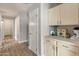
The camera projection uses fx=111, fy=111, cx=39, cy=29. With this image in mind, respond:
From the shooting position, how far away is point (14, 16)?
8.25ft

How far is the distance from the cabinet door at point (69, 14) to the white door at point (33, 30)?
67 cm

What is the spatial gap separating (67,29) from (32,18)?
91 cm

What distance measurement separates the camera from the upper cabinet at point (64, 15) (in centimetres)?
213

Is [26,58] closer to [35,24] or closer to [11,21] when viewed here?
[11,21]

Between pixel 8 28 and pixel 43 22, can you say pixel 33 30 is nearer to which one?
pixel 43 22

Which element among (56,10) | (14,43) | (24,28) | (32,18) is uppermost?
(56,10)

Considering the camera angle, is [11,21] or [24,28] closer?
[11,21]

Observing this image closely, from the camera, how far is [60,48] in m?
2.16

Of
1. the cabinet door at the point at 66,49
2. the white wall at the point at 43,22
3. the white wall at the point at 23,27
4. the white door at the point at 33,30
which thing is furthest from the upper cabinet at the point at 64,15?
the white wall at the point at 23,27

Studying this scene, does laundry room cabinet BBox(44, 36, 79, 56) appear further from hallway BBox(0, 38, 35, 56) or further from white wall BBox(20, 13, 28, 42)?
white wall BBox(20, 13, 28, 42)

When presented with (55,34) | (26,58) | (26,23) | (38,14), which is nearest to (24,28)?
(26,23)

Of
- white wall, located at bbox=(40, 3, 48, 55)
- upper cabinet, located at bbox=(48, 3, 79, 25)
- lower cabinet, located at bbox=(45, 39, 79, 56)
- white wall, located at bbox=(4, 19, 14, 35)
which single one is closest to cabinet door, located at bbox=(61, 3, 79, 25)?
upper cabinet, located at bbox=(48, 3, 79, 25)

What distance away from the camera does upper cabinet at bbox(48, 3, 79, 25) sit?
2.13m

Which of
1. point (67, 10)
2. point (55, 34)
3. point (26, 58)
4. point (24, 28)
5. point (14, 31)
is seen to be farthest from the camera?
point (55, 34)
